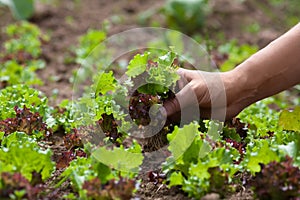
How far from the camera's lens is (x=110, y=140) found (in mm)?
3039

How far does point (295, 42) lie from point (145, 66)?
2.76 ft

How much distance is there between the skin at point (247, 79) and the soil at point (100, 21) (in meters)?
2.10

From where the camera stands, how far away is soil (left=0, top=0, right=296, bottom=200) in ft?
18.1

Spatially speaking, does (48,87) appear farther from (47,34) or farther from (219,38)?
(219,38)

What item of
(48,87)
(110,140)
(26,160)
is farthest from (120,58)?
(26,160)

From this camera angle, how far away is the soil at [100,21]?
18.1 feet

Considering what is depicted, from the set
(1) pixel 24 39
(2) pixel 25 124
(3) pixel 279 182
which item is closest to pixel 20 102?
(2) pixel 25 124

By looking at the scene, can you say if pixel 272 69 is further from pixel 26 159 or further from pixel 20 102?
pixel 20 102

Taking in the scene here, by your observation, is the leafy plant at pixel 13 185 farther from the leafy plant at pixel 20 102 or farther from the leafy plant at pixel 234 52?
the leafy plant at pixel 234 52

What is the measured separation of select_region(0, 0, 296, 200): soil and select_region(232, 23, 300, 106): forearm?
7.24 ft

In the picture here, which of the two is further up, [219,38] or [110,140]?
[219,38]

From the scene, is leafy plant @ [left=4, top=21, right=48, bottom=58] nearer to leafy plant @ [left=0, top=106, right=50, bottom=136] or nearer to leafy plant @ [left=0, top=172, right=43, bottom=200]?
leafy plant @ [left=0, top=106, right=50, bottom=136]

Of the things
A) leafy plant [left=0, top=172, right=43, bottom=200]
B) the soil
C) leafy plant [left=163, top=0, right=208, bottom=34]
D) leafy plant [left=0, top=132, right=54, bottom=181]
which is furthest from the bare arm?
leafy plant [left=163, top=0, right=208, bottom=34]

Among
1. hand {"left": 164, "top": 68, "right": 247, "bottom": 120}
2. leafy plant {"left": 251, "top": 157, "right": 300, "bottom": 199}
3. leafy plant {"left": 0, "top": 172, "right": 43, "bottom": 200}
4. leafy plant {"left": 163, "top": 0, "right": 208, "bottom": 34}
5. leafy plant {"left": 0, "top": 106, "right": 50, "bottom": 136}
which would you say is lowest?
leafy plant {"left": 251, "top": 157, "right": 300, "bottom": 199}
